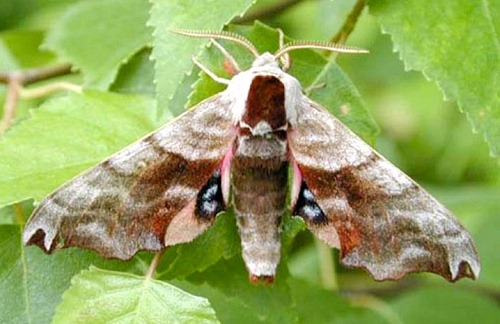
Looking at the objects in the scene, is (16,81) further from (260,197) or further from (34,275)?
(260,197)

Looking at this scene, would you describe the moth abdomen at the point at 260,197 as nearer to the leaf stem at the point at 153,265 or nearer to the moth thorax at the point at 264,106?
the moth thorax at the point at 264,106

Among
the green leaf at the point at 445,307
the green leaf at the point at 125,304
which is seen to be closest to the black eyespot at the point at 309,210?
the green leaf at the point at 125,304

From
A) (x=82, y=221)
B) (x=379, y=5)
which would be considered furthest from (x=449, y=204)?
(x=82, y=221)

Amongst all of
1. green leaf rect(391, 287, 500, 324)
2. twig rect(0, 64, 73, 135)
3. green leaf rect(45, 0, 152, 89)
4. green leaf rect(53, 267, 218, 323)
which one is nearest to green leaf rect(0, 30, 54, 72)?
green leaf rect(45, 0, 152, 89)

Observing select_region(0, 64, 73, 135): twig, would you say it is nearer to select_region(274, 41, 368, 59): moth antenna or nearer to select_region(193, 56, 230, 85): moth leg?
select_region(193, 56, 230, 85): moth leg

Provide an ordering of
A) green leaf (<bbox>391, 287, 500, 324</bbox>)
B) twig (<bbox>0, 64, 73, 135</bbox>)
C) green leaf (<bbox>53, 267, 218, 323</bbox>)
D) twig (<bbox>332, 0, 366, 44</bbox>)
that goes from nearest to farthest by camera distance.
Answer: green leaf (<bbox>53, 267, 218, 323</bbox>), twig (<bbox>332, 0, 366, 44</bbox>), twig (<bbox>0, 64, 73, 135</bbox>), green leaf (<bbox>391, 287, 500, 324</bbox>)
